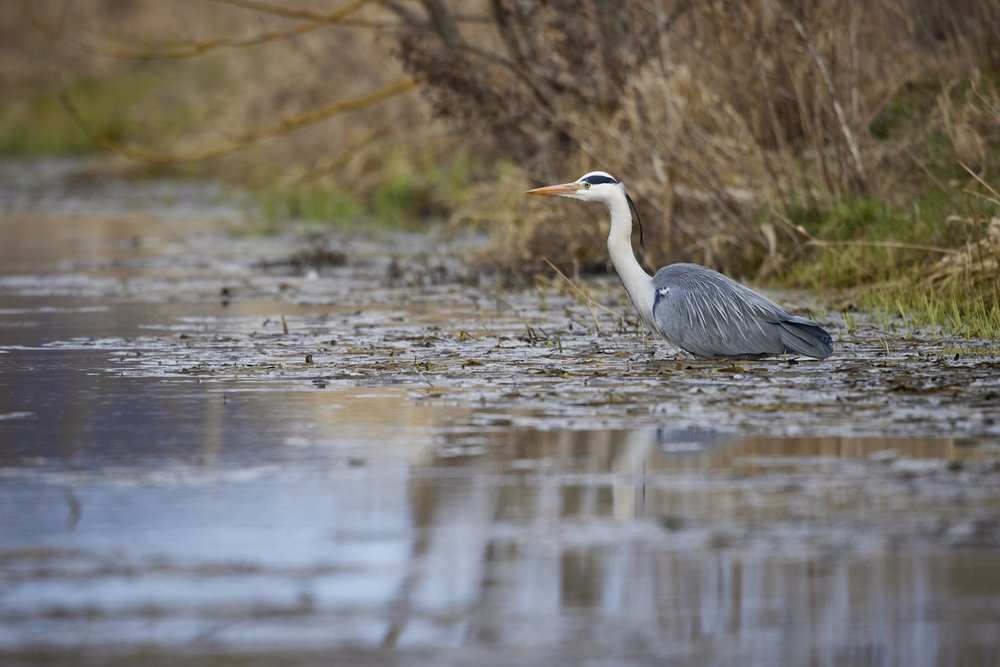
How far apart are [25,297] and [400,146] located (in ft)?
30.5

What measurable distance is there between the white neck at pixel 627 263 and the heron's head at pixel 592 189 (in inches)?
1.3

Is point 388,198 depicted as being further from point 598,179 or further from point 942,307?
point 598,179

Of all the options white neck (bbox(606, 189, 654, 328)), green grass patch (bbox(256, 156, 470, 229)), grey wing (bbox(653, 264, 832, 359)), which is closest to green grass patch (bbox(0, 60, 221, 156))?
green grass patch (bbox(256, 156, 470, 229))

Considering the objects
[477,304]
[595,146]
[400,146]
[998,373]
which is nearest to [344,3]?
[400,146]

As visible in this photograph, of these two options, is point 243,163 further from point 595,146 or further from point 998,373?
point 998,373

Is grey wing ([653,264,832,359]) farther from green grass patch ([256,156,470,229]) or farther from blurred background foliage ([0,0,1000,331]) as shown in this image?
green grass patch ([256,156,470,229])

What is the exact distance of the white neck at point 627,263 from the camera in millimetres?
8828

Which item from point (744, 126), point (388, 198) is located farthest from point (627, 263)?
point (388, 198)

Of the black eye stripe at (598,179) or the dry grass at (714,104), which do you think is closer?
the black eye stripe at (598,179)

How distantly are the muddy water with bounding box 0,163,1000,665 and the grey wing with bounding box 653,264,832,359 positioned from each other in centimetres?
15

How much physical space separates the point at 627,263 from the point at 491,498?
11.6 feet

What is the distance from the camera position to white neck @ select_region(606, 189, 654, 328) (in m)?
8.83

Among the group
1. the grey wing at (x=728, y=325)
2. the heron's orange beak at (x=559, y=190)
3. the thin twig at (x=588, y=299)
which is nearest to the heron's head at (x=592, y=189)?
the heron's orange beak at (x=559, y=190)

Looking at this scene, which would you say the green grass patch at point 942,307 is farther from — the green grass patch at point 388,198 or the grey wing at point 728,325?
the green grass patch at point 388,198
